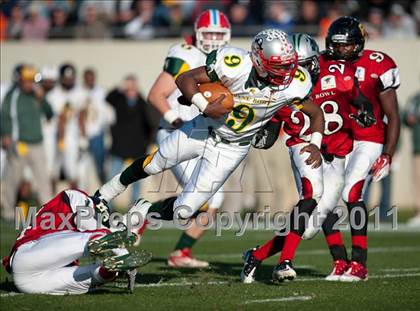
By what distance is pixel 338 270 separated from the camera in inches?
290

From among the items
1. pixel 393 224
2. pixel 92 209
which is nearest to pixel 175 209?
pixel 92 209

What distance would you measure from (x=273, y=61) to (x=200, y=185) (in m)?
1.07

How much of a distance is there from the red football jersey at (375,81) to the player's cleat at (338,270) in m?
0.99

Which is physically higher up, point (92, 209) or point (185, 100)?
point (185, 100)

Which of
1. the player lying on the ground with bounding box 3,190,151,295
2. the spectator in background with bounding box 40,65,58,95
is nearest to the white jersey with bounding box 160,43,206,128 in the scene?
the player lying on the ground with bounding box 3,190,151,295

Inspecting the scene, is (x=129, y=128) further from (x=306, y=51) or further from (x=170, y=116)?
(x=306, y=51)

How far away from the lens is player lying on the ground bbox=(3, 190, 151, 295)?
19.9 feet

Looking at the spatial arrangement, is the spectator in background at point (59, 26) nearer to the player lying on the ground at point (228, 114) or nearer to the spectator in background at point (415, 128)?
the spectator in background at point (415, 128)

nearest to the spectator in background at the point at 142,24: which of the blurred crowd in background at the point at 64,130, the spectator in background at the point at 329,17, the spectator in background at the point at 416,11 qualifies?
the blurred crowd in background at the point at 64,130

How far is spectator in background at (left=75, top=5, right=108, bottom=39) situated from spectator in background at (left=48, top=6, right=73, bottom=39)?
19cm

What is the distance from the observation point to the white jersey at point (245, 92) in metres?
6.68

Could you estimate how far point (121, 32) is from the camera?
1617 cm

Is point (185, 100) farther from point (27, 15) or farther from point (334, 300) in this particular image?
point (27, 15)

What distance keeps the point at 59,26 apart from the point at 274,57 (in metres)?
10.3
